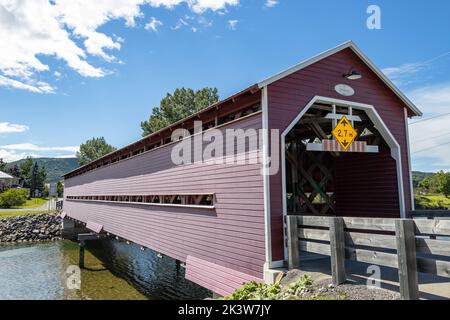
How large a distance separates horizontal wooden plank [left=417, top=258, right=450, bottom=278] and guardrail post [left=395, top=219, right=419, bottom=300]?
0.28ft

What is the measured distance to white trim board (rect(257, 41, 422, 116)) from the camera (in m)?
6.61

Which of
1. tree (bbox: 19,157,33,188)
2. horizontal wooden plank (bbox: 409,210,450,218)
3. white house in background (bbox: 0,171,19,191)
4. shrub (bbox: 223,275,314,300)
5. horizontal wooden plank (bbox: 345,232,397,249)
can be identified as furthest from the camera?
tree (bbox: 19,157,33,188)

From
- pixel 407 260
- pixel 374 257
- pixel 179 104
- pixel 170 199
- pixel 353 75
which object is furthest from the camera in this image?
pixel 179 104

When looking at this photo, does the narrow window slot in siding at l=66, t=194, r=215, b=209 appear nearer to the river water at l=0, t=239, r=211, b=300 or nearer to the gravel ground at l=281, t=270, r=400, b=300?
the gravel ground at l=281, t=270, r=400, b=300

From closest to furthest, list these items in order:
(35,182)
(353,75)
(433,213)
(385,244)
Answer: (385,244) → (353,75) → (433,213) → (35,182)

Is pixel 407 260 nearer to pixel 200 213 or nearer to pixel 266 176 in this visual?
pixel 266 176

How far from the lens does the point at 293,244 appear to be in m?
6.00

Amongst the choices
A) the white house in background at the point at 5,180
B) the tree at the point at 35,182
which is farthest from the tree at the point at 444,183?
the tree at the point at 35,182

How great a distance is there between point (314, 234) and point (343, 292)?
1189mm

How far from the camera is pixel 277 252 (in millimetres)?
6184

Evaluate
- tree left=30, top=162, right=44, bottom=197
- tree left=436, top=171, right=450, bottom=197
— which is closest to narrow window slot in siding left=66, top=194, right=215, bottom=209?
tree left=436, top=171, right=450, bottom=197

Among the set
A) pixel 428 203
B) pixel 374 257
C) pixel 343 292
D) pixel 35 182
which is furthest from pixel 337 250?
pixel 35 182

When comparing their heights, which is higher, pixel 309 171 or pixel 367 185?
pixel 309 171

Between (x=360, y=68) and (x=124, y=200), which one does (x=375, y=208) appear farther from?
(x=124, y=200)
